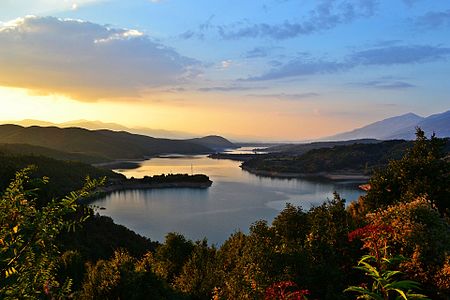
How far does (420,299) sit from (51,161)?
17166 centimetres

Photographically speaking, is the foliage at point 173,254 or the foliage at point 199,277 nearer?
the foliage at point 199,277

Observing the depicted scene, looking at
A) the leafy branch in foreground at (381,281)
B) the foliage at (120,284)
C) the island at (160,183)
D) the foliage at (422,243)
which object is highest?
the leafy branch in foreground at (381,281)

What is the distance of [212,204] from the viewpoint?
108438 millimetres

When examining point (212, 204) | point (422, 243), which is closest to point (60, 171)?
point (212, 204)

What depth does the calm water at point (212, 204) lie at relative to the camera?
269 feet

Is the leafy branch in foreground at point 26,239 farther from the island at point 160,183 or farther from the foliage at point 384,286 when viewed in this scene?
the island at point 160,183

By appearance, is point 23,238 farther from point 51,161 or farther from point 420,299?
point 51,161

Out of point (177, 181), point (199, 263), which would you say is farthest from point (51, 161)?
point (199, 263)

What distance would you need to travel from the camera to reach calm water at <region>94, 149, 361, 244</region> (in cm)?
8191

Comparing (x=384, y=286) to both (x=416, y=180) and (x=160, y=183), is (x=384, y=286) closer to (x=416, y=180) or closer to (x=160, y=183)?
(x=416, y=180)

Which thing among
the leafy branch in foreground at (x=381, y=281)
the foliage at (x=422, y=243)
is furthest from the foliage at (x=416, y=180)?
the leafy branch in foreground at (x=381, y=281)

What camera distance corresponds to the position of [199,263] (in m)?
24.5

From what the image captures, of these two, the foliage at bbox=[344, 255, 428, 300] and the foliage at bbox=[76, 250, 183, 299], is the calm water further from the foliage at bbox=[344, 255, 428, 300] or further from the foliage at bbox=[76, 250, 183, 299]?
the foliage at bbox=[344, 255, 428, 300]

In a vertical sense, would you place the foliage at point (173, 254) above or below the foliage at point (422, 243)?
below
